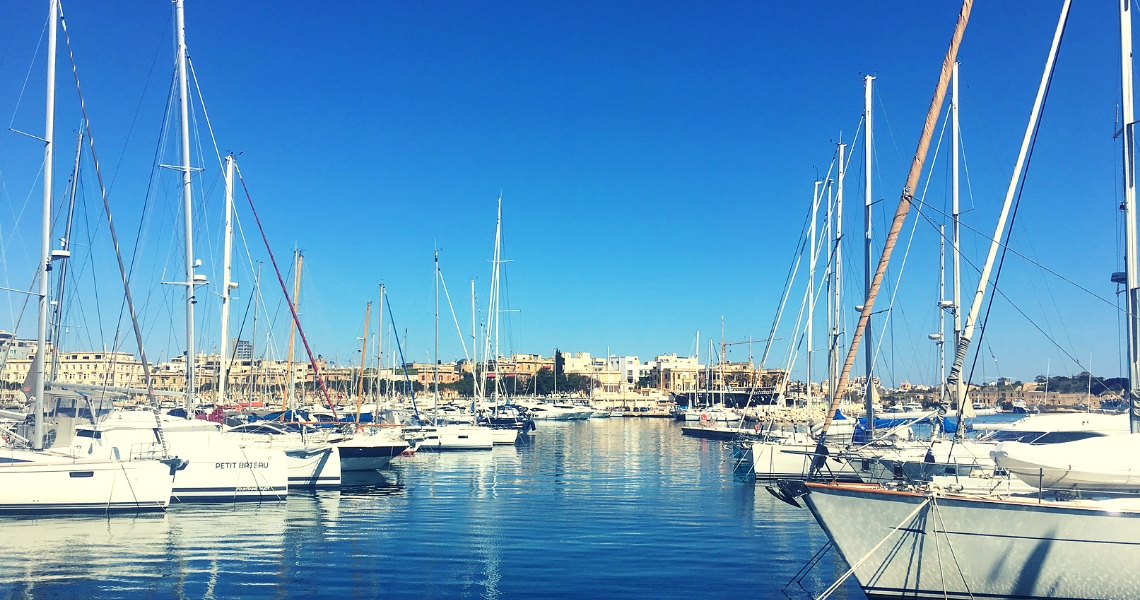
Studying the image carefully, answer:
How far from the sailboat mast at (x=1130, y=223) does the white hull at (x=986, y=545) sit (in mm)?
4800

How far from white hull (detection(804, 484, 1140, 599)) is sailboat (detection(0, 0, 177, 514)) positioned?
17508mm

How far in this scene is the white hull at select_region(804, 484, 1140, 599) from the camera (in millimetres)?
12367

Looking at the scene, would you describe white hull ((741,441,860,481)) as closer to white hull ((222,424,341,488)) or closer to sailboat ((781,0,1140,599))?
white hull ((222,424,341,488))

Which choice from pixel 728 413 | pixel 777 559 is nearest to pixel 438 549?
pixel 777 559

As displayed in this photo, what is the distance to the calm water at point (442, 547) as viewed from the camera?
15016 mm

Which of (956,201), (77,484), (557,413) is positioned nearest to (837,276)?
(956,201)

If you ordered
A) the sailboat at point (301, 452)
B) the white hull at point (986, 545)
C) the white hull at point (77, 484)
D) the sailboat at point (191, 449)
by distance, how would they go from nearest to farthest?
the white hull at point (986, 545) → the white hull at point (77, 484) → the sailboat at point (191, 449) → the sailboat at point (301, 452)

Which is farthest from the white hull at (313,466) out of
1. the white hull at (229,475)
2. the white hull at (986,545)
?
the white hull at (986,545)

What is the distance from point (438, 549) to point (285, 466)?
9.66 metres

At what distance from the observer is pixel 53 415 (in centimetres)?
3088

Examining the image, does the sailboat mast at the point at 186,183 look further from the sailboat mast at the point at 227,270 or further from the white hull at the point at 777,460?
the white hull at the point at 777,460

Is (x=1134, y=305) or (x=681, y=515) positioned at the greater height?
(x=1134, y=305)

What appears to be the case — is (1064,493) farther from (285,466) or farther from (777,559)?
(285,466)

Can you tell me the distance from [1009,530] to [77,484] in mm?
20863
